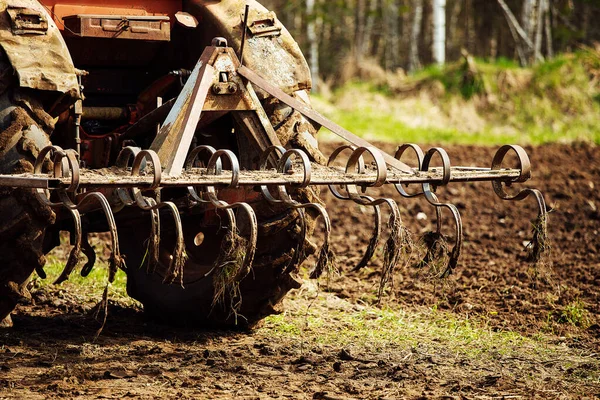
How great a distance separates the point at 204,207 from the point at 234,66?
2.23 feet

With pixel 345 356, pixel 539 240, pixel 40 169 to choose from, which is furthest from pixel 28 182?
pixel 539 240

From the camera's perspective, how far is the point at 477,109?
1619 centimetres

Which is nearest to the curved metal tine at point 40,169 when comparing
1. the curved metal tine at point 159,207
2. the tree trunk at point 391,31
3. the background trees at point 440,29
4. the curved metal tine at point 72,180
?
the curved metal tine at point 72,180

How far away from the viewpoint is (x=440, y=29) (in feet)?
72.1

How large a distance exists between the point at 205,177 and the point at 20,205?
770 mm

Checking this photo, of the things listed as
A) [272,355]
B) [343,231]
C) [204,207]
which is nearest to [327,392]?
[272,355]

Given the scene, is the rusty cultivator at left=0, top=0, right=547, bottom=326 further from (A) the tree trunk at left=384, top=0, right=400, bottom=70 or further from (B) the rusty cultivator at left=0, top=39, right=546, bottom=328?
(A) the tree trunk at left=384, top=0, right=400, bottom=70

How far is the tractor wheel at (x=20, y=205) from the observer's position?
12.6 ft

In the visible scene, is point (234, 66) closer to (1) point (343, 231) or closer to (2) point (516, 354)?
(2) point (516, 354)

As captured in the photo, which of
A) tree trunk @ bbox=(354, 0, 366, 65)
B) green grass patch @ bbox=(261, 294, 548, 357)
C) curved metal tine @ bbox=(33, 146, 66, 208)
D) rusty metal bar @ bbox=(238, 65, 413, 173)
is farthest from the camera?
tree trunk @ bbox=(354, 0, 366, 65)

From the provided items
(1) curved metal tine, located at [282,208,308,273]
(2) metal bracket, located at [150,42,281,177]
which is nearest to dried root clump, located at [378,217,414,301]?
(1) curved metal tine, located at [282,208,308,273]

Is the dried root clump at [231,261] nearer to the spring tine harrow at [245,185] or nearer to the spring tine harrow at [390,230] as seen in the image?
the spring tine harrow at [245,185]

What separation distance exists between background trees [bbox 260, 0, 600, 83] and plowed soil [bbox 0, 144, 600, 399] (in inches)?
507

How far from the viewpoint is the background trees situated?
21.8m
